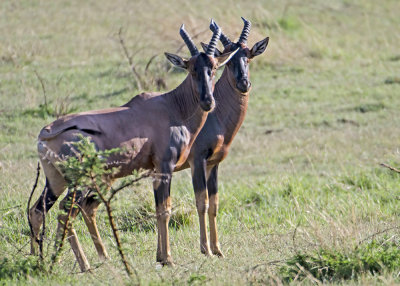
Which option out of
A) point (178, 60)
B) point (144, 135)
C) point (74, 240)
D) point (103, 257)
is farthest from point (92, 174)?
point (178, 60)

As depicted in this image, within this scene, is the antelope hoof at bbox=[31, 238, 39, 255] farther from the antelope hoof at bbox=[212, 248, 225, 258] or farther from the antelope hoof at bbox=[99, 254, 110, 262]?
the antelope hoof at bbox=[212, 248, 225, 258]

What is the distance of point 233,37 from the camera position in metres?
14.5

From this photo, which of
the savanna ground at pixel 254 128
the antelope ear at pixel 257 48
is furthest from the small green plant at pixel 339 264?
the antelope ear at pixel 257 48

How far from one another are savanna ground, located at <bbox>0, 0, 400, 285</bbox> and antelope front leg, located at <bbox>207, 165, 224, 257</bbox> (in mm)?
226

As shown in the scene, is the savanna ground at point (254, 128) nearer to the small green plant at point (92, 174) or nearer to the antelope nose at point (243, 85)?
the small green plant at point (92, 174)

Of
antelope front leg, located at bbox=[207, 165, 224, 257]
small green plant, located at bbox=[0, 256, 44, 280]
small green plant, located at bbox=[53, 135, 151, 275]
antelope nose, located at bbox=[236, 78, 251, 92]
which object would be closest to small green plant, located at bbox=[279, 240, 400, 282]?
small green plant, located at bbox=[53, 135, 151, 275]

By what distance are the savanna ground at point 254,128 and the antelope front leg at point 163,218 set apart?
156mm

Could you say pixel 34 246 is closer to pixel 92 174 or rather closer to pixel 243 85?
pixel 92 174

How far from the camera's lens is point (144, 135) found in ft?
21.7

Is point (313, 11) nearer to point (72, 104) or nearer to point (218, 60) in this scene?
point (72, 104)

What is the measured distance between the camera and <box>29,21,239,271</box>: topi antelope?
6.29 metres

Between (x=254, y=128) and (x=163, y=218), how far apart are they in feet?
21.3

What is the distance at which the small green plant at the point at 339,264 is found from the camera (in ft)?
18.6

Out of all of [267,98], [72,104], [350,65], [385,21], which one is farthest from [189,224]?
[385,21]
